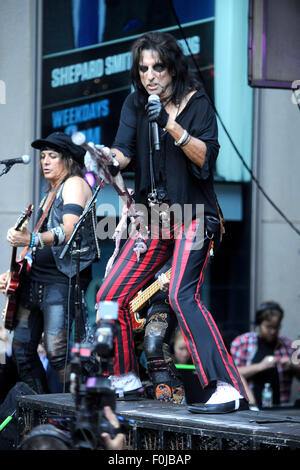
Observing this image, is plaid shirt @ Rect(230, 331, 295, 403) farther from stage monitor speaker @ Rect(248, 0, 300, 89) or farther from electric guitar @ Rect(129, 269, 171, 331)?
stage monitor speaker @ Rect(248, 0, 300, 89)

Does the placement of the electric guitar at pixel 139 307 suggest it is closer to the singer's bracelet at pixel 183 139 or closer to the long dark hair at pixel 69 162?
the long dark hair at pixel 69 162

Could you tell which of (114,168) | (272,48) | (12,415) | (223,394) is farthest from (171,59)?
(12,415)

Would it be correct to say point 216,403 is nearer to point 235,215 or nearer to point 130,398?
point 130,398

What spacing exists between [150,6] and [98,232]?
341 cm

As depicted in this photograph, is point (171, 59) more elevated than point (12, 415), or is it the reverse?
point (171, 59)

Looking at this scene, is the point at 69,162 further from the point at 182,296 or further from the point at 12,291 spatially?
the point at 182,296

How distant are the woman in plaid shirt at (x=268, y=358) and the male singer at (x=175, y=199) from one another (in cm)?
298

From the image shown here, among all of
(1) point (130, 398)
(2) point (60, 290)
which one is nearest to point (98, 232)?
(2) point (60, 290)

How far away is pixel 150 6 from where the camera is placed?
26.0 feet

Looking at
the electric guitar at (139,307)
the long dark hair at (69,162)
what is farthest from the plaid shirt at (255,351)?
the long dark hair at (69,162)

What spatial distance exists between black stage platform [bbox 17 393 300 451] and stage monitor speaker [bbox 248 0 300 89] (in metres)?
2.41

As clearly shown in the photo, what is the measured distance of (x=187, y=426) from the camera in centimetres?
369

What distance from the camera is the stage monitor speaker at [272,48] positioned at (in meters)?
5.38

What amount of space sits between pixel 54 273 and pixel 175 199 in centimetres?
131
